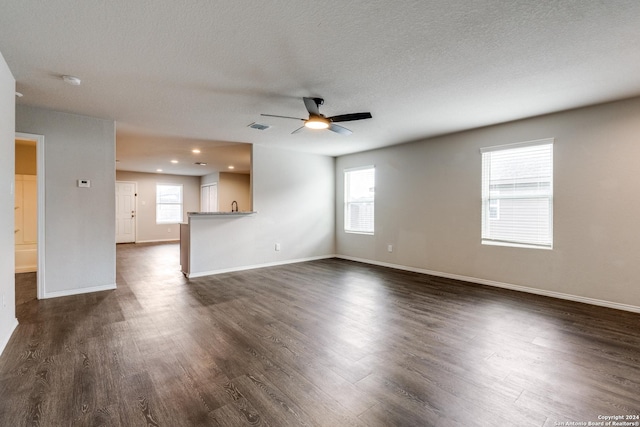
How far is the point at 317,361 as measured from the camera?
237cm

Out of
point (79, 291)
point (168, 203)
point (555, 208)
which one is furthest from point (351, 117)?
point (168, 203)

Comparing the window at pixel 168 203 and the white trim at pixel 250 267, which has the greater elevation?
the window at pixel 168 203

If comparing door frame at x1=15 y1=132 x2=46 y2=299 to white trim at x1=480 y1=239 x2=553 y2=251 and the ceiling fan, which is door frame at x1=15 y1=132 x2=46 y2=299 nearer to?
the ceiling fan

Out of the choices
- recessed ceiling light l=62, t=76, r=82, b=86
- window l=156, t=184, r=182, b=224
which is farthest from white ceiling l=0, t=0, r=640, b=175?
window l=156, t=184, r=182, b=224

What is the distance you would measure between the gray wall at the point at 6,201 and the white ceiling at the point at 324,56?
29 cm

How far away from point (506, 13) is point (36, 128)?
5.38 meters

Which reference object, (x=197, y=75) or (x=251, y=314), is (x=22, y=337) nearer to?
(x=251, y=314)

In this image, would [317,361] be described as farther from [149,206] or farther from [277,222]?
[149,206]

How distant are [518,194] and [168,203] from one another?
11112 mm

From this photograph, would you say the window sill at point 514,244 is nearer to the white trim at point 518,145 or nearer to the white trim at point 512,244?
the white trim at point 512,244

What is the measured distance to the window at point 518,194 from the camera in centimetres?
417

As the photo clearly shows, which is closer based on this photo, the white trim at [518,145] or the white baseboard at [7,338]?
the white baseboard at [7,338]

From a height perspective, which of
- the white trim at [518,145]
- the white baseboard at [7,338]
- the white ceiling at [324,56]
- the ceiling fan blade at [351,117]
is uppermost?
the white ceiling at [324,56]

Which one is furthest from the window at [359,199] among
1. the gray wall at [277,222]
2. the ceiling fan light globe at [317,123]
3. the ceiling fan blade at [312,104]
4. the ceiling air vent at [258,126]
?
the ceiling fan blade at [312,104]
